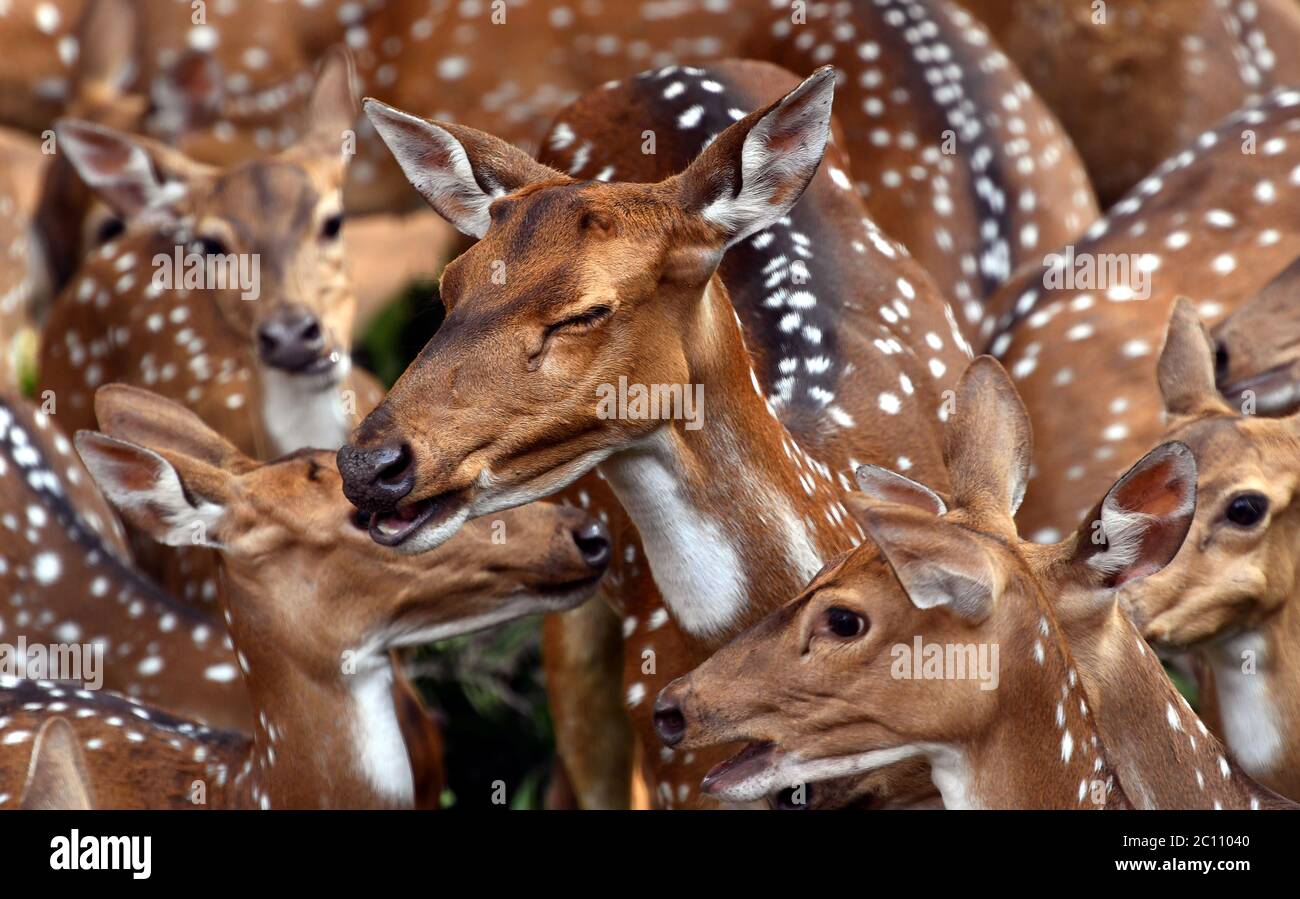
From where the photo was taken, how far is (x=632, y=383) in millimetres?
3246

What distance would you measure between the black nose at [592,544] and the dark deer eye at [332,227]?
1564 mm

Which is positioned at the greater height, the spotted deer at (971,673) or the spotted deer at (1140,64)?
the spotted deer at (1140,64)

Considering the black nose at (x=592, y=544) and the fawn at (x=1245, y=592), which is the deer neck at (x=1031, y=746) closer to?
the fawn at (x=1245, y=592)

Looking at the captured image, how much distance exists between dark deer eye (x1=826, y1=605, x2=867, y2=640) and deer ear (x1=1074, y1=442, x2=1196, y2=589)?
1.30ft

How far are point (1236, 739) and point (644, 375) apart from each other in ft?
4.49

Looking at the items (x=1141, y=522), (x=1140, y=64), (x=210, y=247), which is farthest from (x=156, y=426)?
(x=1140, y=64)

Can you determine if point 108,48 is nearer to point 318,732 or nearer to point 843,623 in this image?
point 318,732

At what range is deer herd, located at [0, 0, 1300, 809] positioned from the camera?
3.19 meters

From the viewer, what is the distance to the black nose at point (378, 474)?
3.11 m

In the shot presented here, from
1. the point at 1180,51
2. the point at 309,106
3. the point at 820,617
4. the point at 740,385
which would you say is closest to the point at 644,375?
the point at 740,385

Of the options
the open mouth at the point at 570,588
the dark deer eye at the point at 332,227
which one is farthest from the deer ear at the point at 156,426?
the dark deer eye at the point at 332,227

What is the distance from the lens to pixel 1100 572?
327 cm

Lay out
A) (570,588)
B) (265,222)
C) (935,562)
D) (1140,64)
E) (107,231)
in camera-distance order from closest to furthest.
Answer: (935,562)
(570,588)
(265,222)
(1140,64)
(107,231)

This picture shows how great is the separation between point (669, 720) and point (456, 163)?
107cm
